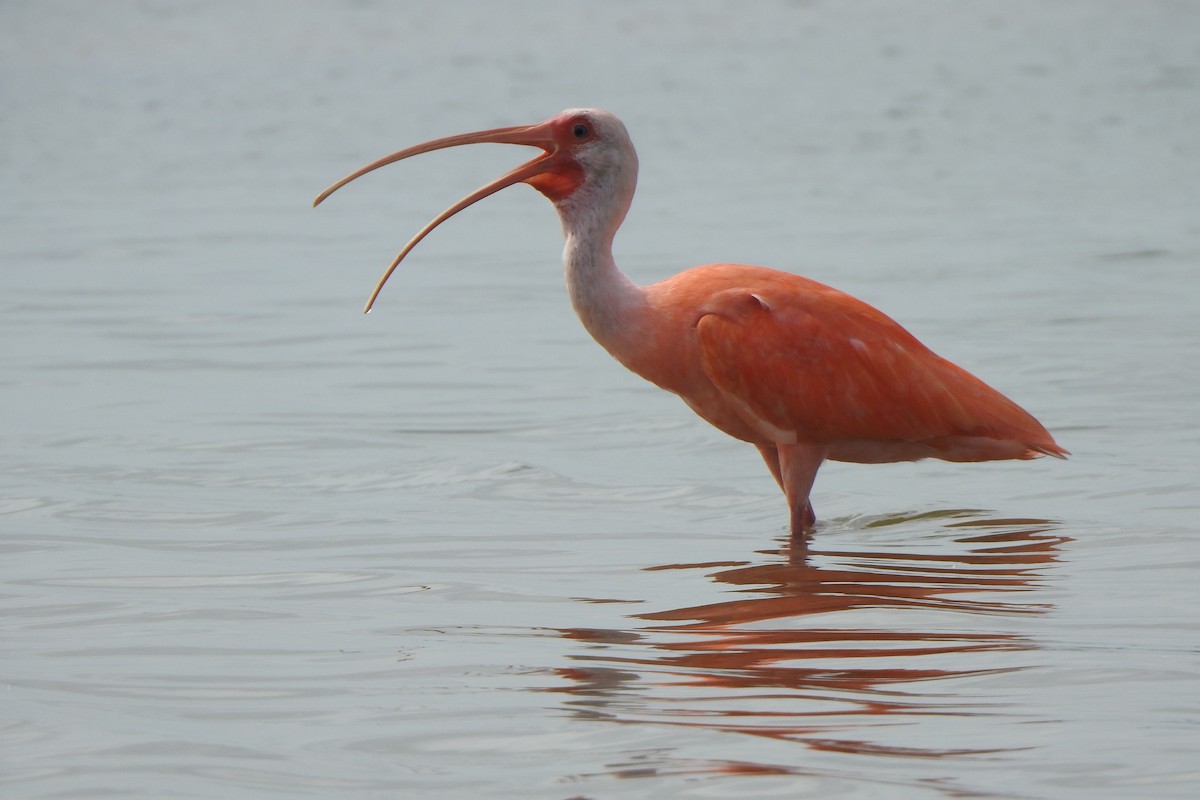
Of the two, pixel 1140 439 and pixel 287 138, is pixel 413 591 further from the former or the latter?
pixel 287 138

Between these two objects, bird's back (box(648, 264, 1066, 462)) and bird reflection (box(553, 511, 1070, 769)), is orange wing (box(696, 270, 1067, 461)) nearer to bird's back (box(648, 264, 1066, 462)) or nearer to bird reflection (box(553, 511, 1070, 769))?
bird's back (box(648, 264, 1066, 462))

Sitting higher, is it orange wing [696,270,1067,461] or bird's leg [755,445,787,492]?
orange wing [696,270,1067,461]

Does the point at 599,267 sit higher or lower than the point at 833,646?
higher

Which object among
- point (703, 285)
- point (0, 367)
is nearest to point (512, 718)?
point (703, 285)

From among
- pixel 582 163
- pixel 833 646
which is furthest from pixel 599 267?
pixel 833 646

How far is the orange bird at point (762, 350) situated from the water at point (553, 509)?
33 centimetres

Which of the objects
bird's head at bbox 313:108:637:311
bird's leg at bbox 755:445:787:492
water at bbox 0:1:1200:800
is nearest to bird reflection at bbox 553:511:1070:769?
water at bbox 0:1:1200:800

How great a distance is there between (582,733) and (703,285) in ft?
9.52

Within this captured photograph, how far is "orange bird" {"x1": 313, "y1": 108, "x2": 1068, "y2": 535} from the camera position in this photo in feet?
24.1

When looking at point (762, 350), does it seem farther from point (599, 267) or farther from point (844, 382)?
point (599, 267)

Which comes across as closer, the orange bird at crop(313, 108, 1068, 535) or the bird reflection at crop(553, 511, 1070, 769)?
the bird reflection at crop(553, 511, 1070, 769)

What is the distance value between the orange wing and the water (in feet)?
1.11

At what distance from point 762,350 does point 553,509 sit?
1.27 metres

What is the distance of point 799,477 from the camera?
763cm
